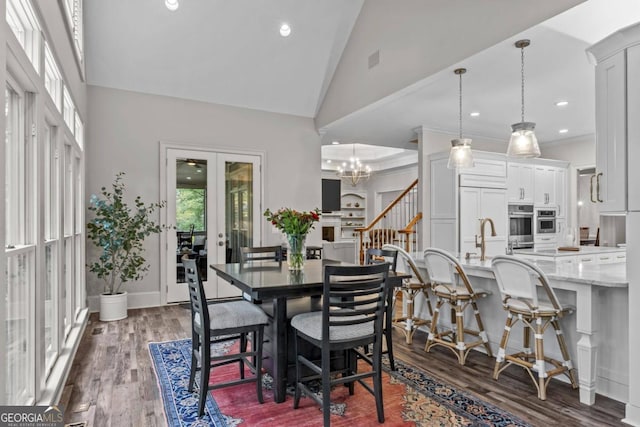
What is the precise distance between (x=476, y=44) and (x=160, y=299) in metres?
5.06

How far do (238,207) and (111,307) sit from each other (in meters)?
2.28

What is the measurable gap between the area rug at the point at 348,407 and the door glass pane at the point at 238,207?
3128 mm


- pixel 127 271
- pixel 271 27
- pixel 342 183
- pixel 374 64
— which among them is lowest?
pixel 127 271

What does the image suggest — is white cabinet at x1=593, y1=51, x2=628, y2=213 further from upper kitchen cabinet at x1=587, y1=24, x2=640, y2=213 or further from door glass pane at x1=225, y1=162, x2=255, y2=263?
door glass pane at x1=225, y1=162, x2=255, y2=263

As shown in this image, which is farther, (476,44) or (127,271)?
(127,271)

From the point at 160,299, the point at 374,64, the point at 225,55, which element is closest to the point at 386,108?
the point at 374,64

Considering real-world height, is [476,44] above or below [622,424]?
above

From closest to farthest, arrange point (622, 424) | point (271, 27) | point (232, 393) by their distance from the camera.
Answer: point (622, 424) → point (232, 393) → point (271, 27)

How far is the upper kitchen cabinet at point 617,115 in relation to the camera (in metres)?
2.40

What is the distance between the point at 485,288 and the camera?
12.1 ft

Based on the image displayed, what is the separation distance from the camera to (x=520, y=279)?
2.89 meters

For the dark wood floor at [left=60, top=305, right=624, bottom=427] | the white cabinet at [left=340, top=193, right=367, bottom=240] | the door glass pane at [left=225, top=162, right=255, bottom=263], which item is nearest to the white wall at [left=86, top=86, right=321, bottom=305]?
the door glass pane at [left=225, top=162, right=255, bottom=263]

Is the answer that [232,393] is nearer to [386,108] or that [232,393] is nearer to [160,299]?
[160,299]

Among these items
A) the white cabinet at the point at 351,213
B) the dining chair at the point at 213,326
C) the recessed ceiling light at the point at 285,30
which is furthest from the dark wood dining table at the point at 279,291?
the white cabinet at the point at 351,213
